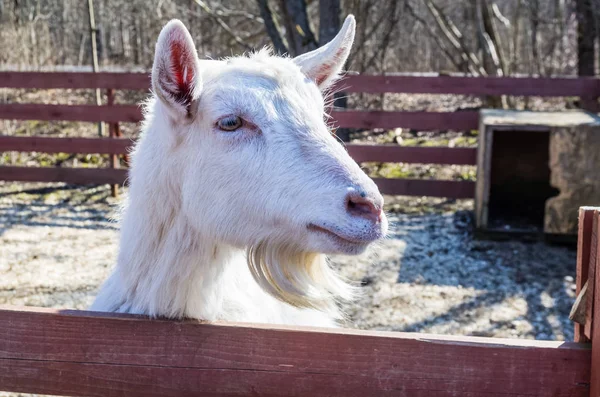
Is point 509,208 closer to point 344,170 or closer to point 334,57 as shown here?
point 334,57

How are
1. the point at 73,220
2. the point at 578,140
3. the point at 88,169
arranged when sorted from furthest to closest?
the point at 88,169 < the point at 73,220 < the point at 578,140

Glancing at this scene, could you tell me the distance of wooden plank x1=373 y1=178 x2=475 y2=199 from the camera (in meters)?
7.99

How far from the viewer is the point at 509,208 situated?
315 inches

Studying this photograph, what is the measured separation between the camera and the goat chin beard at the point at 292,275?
7.08ft

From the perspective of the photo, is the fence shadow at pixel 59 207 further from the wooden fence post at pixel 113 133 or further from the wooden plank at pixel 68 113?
the wooden plank at pixel 68 113

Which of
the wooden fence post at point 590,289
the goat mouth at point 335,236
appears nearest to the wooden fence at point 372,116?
the goat mouth at point 335,236

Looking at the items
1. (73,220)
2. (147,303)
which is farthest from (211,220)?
(73,220)

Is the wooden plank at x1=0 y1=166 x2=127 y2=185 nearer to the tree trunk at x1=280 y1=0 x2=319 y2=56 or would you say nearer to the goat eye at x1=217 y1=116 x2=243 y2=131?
the tree trunk at x1=280 y1=0 x2=319 y2=56

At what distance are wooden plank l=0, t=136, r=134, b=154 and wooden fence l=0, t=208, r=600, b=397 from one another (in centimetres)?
719

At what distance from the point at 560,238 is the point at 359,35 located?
700 centimetres

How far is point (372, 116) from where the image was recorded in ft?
26.8

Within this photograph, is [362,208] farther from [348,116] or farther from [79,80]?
[79,80]

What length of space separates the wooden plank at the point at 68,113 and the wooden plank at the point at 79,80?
0.28 meters

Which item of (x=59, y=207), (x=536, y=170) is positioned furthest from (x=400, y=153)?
(x=59, y=207)
